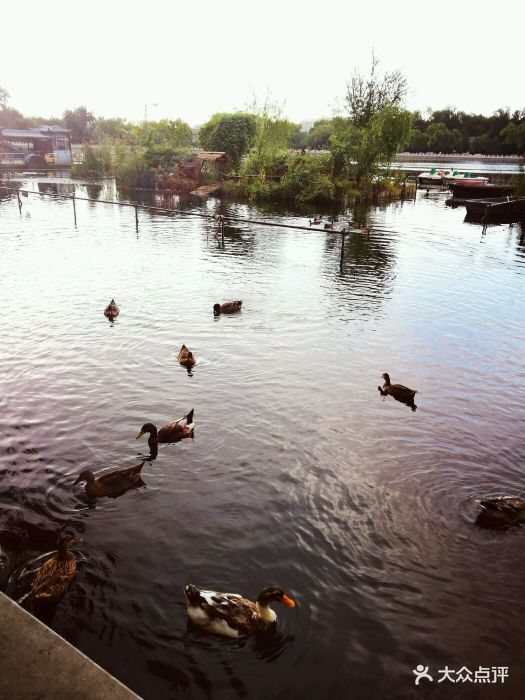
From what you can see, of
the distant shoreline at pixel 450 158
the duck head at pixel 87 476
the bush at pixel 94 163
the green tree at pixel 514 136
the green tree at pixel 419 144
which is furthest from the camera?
the green tree at pixel 419 144

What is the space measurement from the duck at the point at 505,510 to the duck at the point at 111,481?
5512 millimetres

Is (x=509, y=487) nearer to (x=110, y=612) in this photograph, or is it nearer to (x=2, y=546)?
(x=110, y=612)

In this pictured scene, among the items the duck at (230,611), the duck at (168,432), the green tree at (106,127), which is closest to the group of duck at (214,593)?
the duck at (230,611)

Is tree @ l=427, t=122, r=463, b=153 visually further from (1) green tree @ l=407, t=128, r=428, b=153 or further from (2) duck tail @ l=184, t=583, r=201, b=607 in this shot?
(2) duck tail @ l=184, t=583, r=201, b=607

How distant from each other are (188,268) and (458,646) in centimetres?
1904

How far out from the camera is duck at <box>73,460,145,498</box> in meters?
7.46

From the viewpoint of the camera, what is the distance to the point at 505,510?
23.6 feet

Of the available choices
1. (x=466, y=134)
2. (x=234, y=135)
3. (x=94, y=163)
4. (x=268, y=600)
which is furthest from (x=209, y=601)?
(x=466, y=134)

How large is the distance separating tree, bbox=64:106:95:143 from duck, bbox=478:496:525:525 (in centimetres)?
13400

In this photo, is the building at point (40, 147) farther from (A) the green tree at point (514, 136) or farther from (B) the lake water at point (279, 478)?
(A) the green tree at point (514, 136)

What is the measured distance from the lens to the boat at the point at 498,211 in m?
40.8

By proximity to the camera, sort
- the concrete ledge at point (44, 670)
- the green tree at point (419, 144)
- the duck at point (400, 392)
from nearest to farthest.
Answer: the concrete ledge at point (44, 670) → the duck at point (400, 392) → the green tree at point (419, 144)

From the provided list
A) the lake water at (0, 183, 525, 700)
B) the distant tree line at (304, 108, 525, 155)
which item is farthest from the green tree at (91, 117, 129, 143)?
the lake water at (0, 183, 525, 700)

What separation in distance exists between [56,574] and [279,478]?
3693 mm
